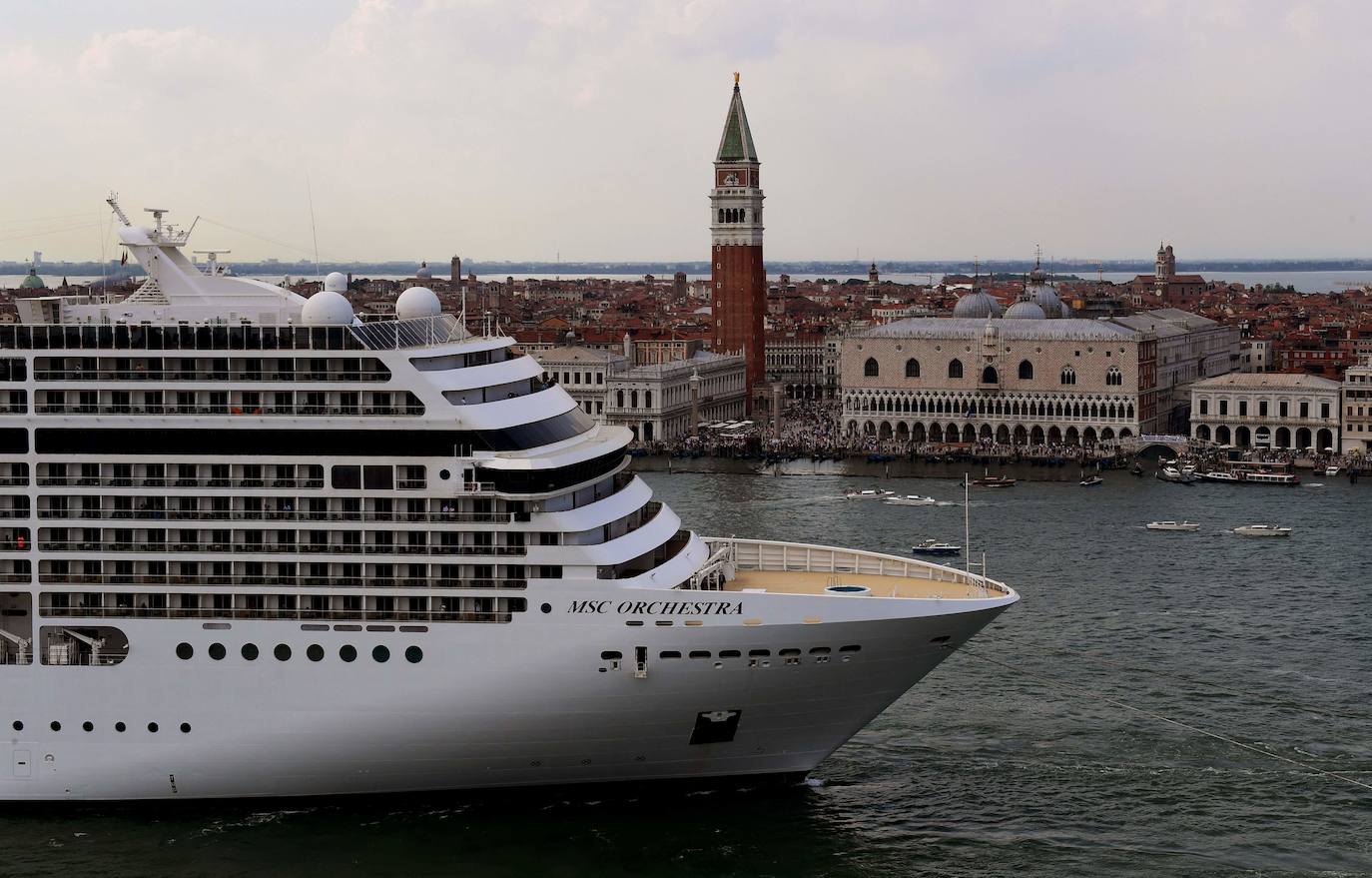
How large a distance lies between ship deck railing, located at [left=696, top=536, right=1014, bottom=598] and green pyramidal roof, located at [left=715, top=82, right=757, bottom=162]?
45.8 m

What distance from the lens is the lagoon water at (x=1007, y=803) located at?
16438 mm

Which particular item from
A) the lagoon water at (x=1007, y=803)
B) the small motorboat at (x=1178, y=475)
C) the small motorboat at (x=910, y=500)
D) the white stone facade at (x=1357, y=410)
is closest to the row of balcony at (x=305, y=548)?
the lagoon water at (x=1007, y=803)

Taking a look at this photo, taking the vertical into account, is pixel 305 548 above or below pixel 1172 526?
above

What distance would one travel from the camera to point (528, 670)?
16.4m

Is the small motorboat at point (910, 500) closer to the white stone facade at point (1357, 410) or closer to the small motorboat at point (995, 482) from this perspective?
the small motorboat at point (995, 482)

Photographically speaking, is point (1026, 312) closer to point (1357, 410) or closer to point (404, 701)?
point (1357, 410)

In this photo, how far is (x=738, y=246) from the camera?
A: 64.5 m

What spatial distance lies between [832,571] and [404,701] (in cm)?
449

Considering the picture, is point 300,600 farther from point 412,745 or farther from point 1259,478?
point 1259,478

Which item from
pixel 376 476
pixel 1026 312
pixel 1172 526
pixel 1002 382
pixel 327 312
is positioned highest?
pixel 327 312

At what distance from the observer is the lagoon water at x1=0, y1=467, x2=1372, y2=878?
1644 cm

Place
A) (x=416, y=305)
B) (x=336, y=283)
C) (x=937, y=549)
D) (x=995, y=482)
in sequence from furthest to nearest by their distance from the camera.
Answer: (x=995, y=482) → (x=937, y=549) → (x=336, y=283) → (x=416, y=305)

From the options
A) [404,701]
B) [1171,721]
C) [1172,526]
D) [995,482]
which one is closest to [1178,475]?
[995,482]

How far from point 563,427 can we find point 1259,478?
108 ft
